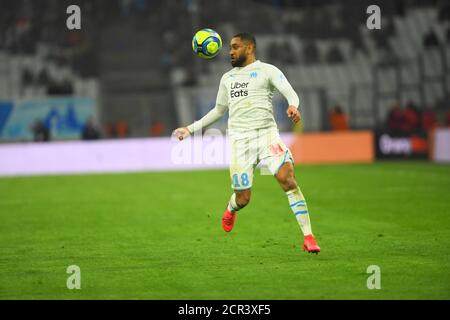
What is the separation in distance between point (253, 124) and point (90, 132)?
19.3 meters

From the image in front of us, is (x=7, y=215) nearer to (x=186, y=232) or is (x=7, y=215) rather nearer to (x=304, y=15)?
(x=186, y=232)

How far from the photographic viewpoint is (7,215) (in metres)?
15.1

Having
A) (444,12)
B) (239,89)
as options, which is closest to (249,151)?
(239,89)

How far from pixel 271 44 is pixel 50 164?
38.2ft

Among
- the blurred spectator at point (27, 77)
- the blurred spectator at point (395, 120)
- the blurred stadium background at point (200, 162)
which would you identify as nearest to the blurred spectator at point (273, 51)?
the blurred stadium background at point (200, 162)

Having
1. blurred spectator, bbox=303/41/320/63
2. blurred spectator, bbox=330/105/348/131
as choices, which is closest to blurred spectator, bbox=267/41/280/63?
blurred spectator, bbox=303/41/320/63

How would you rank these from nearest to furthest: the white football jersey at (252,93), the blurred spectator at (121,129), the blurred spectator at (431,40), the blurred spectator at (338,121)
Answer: the white football jersey at (252,93)
the blurred spectator at (121,129)
the blurred spectator at (338,121)
the blurred spectator at (431,40)

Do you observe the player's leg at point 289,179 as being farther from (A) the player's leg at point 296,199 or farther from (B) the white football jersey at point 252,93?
(B) the white football jersey at point 252,93

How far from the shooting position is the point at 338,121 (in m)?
30.2

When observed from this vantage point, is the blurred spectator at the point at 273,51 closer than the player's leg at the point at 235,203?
No

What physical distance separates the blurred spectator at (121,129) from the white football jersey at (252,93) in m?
19.8

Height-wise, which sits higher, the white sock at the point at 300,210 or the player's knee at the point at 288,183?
the player's knee at the point at 288,183

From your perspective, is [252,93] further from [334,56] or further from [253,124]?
[334,56]

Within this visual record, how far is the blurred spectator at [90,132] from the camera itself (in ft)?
93.2
